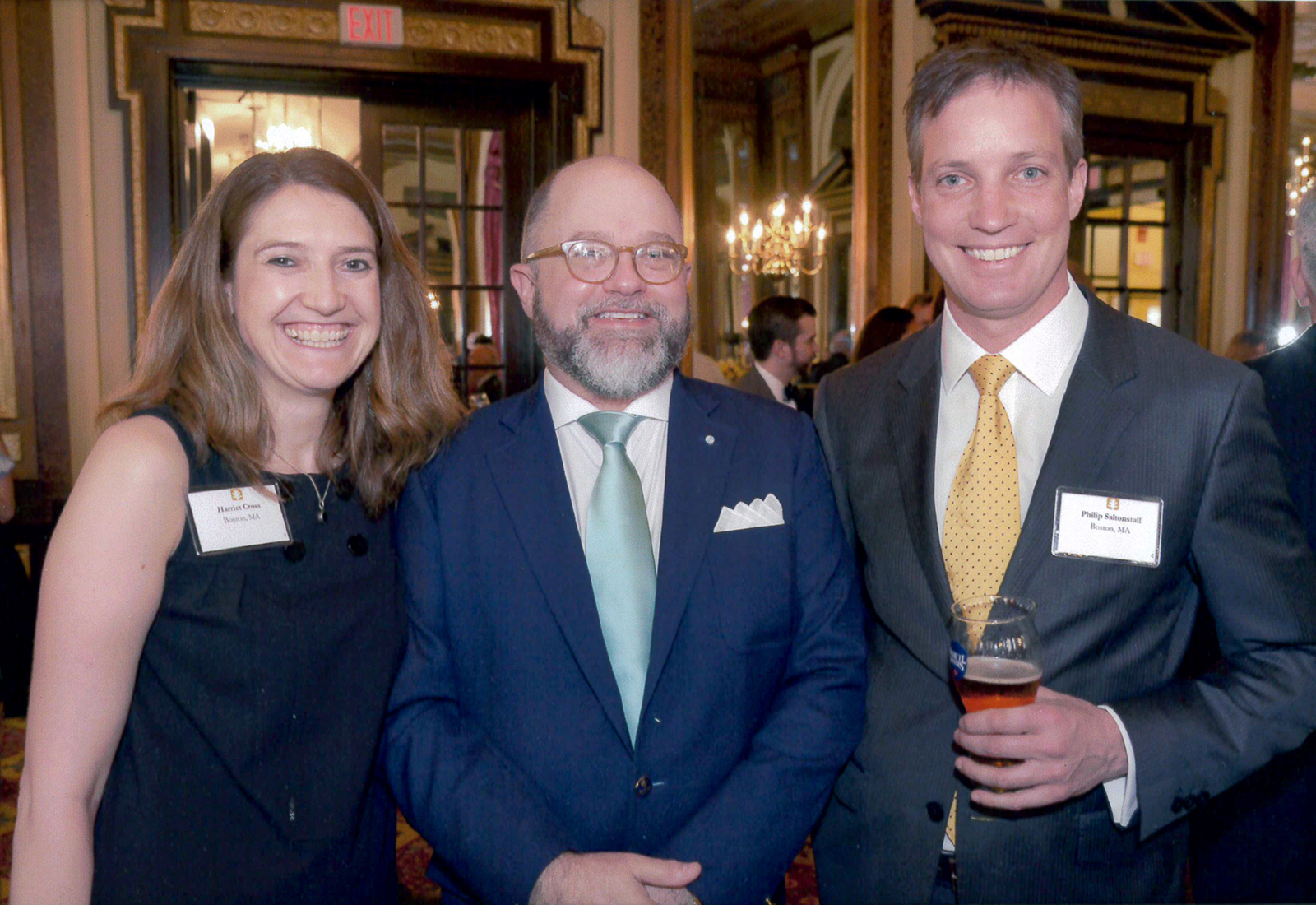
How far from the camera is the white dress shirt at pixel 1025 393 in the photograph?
146cm

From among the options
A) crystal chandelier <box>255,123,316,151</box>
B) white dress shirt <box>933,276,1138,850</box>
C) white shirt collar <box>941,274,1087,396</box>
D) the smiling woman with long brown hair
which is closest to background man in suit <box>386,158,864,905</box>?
the smiling woman with long brown hair

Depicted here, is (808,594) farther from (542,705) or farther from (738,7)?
(738,7)

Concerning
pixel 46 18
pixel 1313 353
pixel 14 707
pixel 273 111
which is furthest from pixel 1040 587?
pixel 273 111

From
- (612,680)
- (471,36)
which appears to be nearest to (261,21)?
(471,36)

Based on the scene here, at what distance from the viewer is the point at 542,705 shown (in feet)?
4.72

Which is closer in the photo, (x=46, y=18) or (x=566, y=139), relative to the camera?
(x=46, y=18)

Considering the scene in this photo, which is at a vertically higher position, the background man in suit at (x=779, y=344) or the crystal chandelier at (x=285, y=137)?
the crystal chandelier at (x=285, y=137)

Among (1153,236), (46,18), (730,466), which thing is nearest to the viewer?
(730,466)

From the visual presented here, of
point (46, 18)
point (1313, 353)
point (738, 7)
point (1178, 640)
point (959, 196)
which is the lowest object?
point (1178, 640)

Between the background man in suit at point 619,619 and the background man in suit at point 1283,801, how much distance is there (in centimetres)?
76

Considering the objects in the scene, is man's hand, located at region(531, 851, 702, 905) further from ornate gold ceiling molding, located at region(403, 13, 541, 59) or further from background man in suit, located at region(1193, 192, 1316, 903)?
ornate gold ceiling molding, located at region(403, 13, 541, 59)

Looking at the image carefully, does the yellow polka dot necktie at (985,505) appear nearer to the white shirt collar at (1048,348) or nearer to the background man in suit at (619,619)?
the white shirt collar at (1048,348)

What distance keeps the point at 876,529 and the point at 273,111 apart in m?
8.89

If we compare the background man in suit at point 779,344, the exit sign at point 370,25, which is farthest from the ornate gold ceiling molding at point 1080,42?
the exit sign at point 370,25
